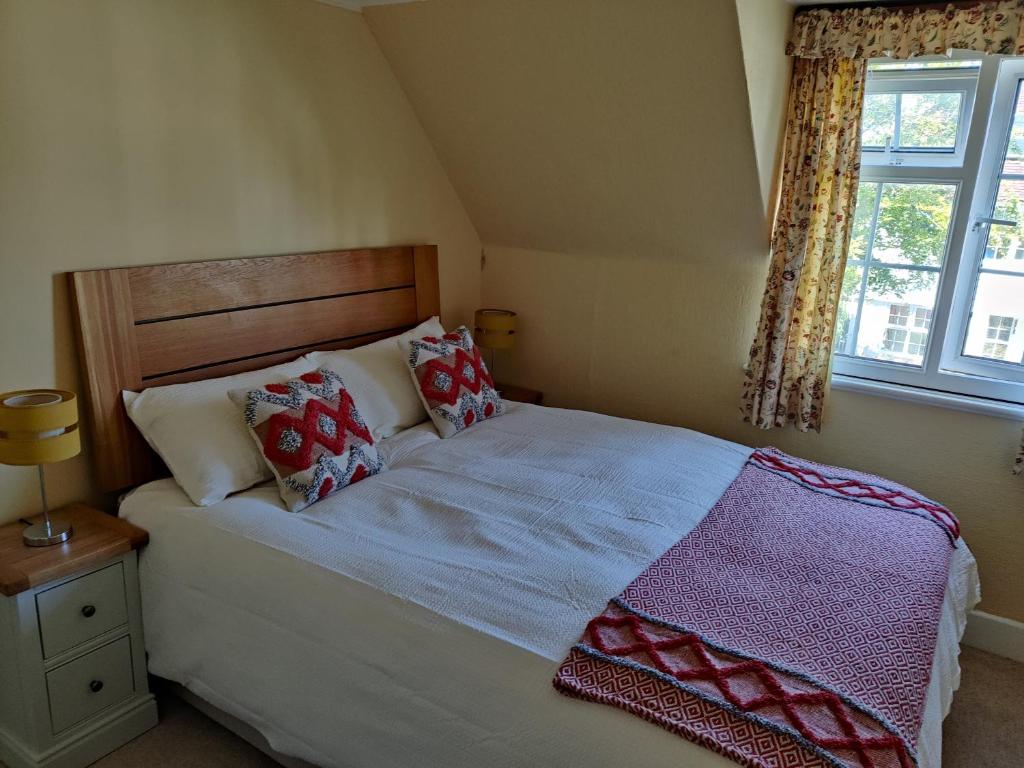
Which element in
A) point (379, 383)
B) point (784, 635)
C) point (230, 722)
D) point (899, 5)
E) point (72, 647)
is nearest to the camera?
point (784, 635)

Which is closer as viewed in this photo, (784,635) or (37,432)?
(784,635)

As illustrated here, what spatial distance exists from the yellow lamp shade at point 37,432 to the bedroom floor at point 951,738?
86 centimetres

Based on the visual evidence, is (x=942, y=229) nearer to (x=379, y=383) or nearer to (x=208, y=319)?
(x=379, y=383)

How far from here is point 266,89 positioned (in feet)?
8.65

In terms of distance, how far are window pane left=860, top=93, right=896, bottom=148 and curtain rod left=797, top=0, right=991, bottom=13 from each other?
34 cm

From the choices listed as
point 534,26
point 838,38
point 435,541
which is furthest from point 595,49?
point 435,541

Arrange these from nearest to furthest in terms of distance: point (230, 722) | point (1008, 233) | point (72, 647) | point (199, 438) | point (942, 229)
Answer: point (72, 647) < point (230, 722) < point (199, 438) < point (1008, 233) < point (942, 229)

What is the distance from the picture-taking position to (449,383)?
2871 mm

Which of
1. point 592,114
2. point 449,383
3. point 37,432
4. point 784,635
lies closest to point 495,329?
point 449,383

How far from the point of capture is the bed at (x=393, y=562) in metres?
1.60

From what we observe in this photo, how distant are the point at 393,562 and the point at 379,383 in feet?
3.53

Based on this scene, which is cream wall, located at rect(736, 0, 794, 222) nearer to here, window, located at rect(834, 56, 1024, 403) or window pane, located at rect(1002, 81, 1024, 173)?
window, located at rect(834, 56, 1024, 403)

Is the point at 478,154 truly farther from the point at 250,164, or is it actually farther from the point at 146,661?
the point at 146,661

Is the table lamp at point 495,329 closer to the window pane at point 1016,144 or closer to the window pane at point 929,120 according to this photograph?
the window pane at point 929,120
